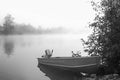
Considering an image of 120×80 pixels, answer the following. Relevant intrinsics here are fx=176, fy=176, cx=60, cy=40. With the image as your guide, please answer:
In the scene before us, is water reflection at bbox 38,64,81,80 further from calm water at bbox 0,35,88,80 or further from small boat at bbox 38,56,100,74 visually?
small boat at bbox 38,56,100,74

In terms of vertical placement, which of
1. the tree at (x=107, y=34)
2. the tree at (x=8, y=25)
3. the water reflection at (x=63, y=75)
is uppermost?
the tree at (x=8, y=25)

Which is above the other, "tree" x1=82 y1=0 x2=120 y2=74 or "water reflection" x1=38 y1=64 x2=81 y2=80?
"tree" x1=82 y1=0 x2=120 y2=74

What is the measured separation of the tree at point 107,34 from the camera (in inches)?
481

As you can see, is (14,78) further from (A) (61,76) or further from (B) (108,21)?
(B) (108,21)

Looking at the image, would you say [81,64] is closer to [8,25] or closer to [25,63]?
[25,63]

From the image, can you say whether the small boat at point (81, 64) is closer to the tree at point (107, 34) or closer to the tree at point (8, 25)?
the tree at point (107, 34)

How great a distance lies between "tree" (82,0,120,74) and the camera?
40.1ft

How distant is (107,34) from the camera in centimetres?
1278

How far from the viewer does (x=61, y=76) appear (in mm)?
17125

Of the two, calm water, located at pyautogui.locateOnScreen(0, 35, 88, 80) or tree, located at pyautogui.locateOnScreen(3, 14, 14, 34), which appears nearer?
calm water, located at pyautogui.locateOnScreen(0, 35, 88, 80)

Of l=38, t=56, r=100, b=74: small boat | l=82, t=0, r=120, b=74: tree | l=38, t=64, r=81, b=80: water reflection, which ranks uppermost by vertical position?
l=82, t=0, r=120, b=74: tree

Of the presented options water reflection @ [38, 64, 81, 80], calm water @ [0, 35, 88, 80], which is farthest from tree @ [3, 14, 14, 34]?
water reflection @ [38, 64, 81, 80]

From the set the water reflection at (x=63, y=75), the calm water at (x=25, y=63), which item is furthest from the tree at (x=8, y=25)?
the water reflection at (x=63, y=75)

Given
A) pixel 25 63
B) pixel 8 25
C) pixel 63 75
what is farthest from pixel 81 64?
pixel 8 25
